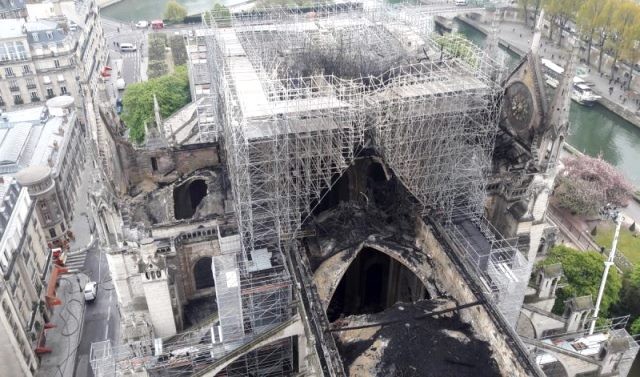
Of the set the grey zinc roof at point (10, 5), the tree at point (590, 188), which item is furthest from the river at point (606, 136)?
the grey zinc roof at point (10, 5)

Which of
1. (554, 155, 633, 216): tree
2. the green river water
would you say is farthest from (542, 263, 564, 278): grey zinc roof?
the green river water

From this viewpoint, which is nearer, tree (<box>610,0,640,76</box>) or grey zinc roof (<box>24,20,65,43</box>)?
grey zinc roof (<box>24,20,65,43</box>)

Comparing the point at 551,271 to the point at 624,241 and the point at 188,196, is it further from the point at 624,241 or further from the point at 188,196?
the point at 188,196

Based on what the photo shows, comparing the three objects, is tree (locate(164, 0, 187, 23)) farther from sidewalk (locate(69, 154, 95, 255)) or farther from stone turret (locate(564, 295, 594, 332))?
stone turret (locate(564, 295, 594, 332))

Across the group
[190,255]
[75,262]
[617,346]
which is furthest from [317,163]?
[75,262]

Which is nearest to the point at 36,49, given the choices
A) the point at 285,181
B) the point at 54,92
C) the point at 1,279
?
the point at 54,92

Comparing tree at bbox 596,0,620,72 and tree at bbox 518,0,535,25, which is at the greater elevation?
tree at bbox 596,0,620,72

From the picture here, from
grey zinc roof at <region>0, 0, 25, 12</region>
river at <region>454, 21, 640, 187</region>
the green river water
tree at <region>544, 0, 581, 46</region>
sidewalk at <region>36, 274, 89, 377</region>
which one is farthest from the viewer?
tree at <region>544, 0, 581, 46</region>

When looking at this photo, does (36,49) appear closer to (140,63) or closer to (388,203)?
(140,63)
